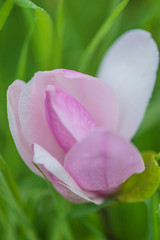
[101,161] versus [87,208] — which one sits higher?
[101,161]

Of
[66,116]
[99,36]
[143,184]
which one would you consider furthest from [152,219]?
[99,36]

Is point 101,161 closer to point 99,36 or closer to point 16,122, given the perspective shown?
point 16,122

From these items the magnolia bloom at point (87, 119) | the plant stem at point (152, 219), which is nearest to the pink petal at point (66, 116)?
the magnolia bloom at point (87, 119)

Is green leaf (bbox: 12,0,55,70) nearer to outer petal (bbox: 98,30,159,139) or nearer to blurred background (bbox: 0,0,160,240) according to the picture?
blurred background (bbox: 0,0,160,240)

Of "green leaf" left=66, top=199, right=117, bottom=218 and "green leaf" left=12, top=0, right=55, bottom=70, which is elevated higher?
"green leaf" left=12, top=0, right=55, bottom=70

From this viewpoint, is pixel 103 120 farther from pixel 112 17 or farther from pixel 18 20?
pixel 18 20

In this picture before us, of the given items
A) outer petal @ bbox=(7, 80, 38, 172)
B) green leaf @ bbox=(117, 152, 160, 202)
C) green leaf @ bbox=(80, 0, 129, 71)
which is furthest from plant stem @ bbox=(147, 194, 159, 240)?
green leaf @ bbox=(80, 0, 129, 71)

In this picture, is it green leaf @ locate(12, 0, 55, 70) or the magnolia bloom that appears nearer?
the magnolia bloom
